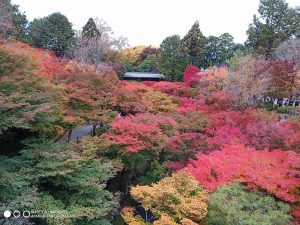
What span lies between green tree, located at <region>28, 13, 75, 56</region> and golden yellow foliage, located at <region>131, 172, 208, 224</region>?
2938 centimetres

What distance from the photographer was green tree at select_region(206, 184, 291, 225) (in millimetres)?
9188

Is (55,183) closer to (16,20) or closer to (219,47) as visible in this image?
(16,20)

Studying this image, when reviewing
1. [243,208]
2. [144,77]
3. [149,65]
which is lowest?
[243,208]

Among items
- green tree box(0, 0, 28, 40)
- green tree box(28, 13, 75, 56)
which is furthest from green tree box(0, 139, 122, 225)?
green tree box(28, 13, 75, 56)

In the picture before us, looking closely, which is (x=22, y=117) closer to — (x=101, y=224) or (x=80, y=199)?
(x=80, y=199)

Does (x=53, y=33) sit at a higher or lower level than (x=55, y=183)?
higher

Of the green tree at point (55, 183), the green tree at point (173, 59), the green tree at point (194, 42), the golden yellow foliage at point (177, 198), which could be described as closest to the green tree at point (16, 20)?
the green tree at point (55, 183)

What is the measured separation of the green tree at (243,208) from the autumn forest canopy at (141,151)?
0.11 feet

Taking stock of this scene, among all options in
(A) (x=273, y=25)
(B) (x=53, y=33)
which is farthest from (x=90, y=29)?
(A) (x=273, y=25)

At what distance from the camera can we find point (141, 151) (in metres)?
14.7

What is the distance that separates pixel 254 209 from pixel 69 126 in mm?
10701

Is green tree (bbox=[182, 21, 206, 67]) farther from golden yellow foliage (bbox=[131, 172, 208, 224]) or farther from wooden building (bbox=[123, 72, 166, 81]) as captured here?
golden yellow foliage (bbox=[131, 172, 208, 224])

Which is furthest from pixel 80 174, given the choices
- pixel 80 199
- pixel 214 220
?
pixel 214 220

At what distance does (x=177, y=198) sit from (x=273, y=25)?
2813cm
